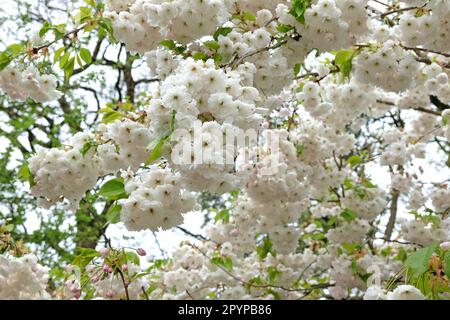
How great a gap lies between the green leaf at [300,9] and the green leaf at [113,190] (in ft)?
4.48

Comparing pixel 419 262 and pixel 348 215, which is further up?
pixel 419 262

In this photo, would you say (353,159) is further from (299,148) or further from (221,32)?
(221,32)

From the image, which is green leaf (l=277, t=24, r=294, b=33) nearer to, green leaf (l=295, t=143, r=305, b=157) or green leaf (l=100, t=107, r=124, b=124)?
green leaf (l=100, t=107, r=124, b=124)

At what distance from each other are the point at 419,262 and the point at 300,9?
1.68 meters

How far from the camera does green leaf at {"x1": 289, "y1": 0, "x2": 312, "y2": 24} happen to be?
3339 millimetres

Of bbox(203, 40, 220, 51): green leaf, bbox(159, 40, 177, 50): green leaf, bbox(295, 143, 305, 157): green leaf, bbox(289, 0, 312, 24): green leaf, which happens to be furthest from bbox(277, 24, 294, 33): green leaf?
bbox(295, 143, 305, 157): green leaf

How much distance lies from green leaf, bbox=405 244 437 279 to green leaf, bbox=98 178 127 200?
1.43 m

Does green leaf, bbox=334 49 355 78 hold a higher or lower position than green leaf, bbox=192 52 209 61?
higher

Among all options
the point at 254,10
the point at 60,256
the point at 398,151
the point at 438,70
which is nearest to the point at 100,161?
the point at 254,10

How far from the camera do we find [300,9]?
3340mm

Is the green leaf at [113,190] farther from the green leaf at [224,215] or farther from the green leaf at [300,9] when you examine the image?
the green leaf at [224,215]

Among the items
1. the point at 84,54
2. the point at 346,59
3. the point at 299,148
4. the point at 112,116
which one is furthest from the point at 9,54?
the point at 299,148

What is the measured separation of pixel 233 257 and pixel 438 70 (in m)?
2.77

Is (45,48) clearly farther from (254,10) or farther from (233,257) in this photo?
(233,257)
